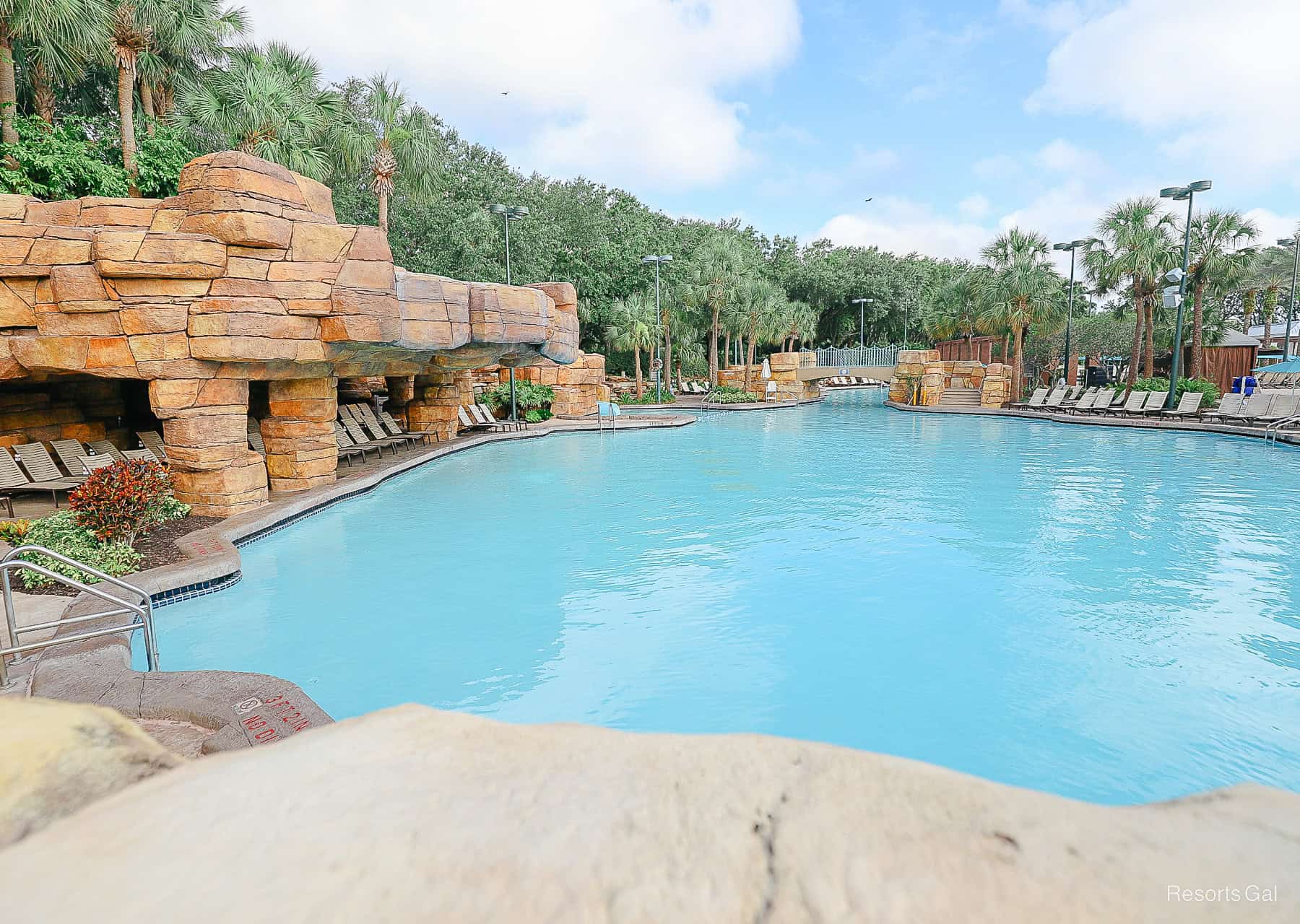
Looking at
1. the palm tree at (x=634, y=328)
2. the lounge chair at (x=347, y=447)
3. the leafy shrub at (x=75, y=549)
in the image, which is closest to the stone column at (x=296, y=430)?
the lounge chair at (x=347, y=447)

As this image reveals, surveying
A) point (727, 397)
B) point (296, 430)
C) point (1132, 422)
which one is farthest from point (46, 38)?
point (1132, 422)

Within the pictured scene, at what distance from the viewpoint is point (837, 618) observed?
7.13m

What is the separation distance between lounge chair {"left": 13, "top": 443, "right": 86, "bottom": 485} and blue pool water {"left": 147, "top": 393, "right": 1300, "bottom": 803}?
3.68m

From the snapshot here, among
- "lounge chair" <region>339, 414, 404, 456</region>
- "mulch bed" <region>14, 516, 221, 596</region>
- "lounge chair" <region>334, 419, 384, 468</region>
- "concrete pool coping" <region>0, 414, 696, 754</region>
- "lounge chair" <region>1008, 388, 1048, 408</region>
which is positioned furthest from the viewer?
"lounge chair" <region>1008, 388, 1048, 408</region>

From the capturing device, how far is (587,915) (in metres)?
1.19

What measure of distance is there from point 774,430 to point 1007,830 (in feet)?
76.5

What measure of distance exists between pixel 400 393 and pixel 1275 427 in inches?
931

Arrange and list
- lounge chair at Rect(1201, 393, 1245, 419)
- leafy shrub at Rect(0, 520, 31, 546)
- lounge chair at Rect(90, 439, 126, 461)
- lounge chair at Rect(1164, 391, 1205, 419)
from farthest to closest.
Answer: lounge chair at Rect(1164, 391, 1205, 419)
lounge chair at Rect(1201, 393, 1245, 419)
lounge chair at Rect(90, 439, 126, 461)
leafy shrub at Rect(0, 520, 31, 546)

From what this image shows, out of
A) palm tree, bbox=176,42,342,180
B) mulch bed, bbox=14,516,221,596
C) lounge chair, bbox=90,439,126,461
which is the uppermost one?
palm tree, bbox=176,42,342,180

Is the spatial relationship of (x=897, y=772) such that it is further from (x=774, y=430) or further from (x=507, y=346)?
(x=774, y=430)

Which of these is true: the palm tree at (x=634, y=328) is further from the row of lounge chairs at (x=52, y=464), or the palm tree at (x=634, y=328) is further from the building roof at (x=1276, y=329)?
the building roof at (x=1276, y=329)

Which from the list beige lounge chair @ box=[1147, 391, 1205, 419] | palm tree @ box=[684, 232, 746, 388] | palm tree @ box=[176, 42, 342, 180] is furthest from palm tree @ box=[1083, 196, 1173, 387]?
palm tree @ box=[176, 42, 342, 180]

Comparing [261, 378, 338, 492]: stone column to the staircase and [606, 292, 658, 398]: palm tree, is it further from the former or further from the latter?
the staircase

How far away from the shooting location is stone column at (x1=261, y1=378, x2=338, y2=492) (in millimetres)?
11922
